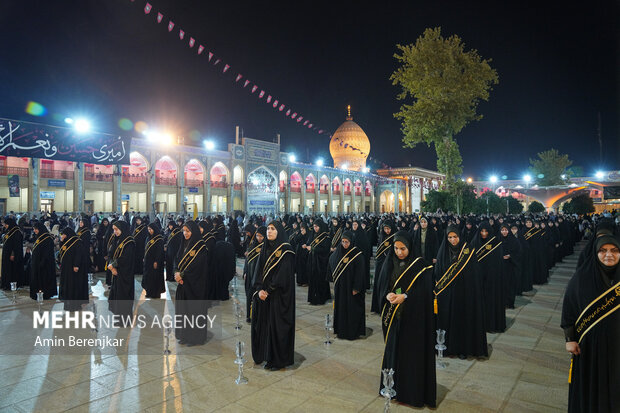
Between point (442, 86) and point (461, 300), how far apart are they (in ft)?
55.0

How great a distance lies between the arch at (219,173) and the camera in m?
31.7

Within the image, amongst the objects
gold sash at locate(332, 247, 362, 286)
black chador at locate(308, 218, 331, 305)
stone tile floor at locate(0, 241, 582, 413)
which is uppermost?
gold sash at locate(332, 247, 362, 286)

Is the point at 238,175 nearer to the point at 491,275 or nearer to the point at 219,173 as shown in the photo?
the point at 219,173

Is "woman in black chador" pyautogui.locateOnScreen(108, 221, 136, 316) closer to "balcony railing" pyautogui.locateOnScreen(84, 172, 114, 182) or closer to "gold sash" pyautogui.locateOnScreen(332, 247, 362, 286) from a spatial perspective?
"gold sash" pyautogui.locateOnScreen(332, 247, 362, 286)

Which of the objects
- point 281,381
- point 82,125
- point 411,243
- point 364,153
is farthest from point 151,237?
point 364,153

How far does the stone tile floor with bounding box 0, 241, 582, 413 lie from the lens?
3.49 metres

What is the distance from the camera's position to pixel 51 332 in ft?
18.5

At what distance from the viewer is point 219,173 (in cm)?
3372

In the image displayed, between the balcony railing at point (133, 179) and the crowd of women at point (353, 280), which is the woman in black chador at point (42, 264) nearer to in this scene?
the crowd of women at point (353, 280)

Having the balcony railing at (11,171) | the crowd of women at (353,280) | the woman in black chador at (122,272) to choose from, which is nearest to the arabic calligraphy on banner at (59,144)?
the balcony railing at (11,171)

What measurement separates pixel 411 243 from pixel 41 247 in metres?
7.23

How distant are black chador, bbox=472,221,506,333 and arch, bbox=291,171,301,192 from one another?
33485mm

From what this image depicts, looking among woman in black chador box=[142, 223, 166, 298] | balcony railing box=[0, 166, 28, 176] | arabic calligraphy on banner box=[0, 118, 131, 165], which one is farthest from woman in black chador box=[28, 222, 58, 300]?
balcony railing box=[0, 166, 28, 176]

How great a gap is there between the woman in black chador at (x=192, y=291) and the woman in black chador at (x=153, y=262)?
1.92 m
